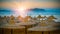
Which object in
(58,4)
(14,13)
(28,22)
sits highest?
(58,4)

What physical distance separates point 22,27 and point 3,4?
0.59 m

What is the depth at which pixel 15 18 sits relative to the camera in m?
2.08

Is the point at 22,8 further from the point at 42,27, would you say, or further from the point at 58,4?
the point at 58,4

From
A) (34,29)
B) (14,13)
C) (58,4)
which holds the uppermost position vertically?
(58,4)

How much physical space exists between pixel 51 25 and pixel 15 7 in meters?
0.79

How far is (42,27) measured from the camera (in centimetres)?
205

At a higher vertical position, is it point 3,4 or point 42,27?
point 3,4

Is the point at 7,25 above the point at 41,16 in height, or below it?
below

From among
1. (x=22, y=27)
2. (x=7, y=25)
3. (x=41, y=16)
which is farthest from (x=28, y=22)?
(x=7, y=25)

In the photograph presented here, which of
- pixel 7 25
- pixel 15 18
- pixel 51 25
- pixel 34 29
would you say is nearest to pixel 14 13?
pixel 15 18

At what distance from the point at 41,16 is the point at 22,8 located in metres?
0.40

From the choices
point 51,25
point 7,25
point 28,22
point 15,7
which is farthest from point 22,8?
point 51,25

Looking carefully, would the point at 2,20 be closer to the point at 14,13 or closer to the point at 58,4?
the point at 14,13

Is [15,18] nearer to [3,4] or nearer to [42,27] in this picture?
[3,4]
